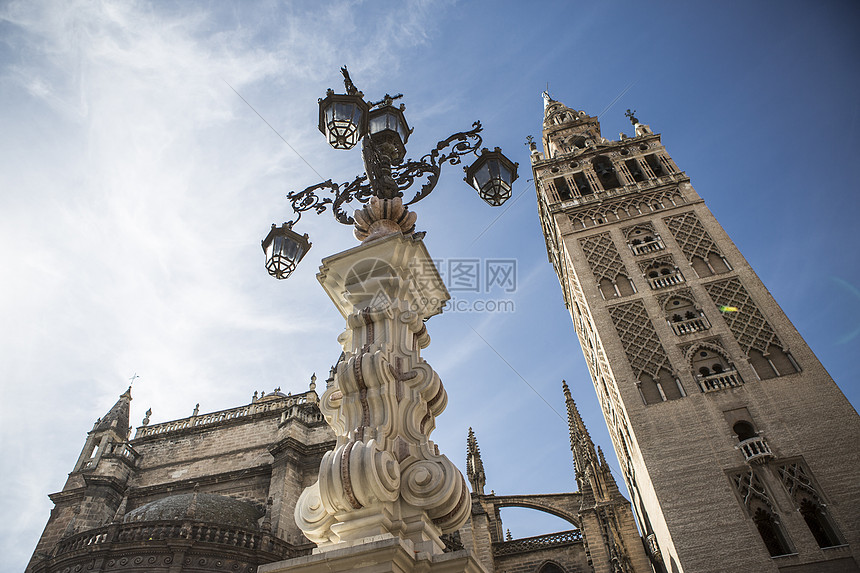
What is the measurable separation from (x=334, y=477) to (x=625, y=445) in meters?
19.0

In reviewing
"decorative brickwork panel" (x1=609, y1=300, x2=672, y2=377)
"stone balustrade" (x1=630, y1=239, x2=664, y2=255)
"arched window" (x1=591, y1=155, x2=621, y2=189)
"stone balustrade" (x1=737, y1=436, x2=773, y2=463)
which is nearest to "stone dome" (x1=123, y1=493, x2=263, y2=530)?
"decorative brickwork panel" (x1=609, y1=300, x2=672, y2=377)

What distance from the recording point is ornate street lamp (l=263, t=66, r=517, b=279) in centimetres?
430

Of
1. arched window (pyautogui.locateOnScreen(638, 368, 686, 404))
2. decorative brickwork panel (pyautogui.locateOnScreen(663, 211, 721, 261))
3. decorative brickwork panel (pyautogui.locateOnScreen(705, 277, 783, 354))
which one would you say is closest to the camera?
arched window (pyautogui.locateOnScreen(638, 368, 686, 404))

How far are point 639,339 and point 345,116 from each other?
55.0 feet

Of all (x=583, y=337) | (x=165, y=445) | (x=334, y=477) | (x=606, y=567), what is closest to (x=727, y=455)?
(x=606, y=567)

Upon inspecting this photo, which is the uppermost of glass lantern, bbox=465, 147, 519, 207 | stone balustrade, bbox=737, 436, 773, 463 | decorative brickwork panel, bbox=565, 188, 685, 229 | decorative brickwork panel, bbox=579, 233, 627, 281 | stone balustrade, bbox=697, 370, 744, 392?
decorative brickwork panel, bbox=565, 188, 685, 229

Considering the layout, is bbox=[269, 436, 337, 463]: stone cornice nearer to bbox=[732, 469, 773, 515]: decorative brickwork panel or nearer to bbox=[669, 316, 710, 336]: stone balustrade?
bbox=[732, 469, 773, 515]: decorative brickwork panel

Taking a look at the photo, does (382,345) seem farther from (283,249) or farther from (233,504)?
(233,504)

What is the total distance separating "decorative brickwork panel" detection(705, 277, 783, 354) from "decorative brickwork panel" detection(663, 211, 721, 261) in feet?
6.03

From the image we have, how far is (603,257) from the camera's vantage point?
22609 millimetres

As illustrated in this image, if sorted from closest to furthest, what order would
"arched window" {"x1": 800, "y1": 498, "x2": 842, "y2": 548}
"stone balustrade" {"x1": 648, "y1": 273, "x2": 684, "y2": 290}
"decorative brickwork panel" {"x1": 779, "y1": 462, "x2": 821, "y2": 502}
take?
"arched window" {"x1": 800, "y1": 498, "x2": 842, "y2": 548} < "decorative brickwork panel" {"x1": 779, "y1": 462, "x2": 821, "y2": 502} < "stone balustrade" {"x1": 648, "y1": 273, "x2": 684, "y2": 290}

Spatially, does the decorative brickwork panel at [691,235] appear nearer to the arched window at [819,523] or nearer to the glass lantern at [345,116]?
the arched window at [819,523]

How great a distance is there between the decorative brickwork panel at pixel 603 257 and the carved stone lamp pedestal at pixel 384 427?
63.5 ft

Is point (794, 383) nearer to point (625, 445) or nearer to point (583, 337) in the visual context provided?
point (625, 445)
